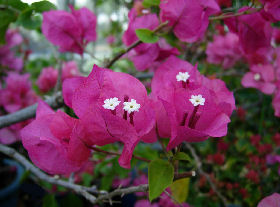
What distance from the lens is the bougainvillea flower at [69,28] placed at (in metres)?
0.62

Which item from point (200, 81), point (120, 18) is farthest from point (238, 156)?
point (120, 18)

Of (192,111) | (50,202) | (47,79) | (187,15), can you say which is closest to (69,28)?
(187,15)

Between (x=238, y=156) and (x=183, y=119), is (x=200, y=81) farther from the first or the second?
(x=238, y=156)

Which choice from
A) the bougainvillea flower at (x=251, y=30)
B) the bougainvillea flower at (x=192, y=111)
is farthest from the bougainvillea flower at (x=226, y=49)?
the bougainvillea flower at (x=192, y=111)

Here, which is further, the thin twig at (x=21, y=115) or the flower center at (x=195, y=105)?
the thin twig at (x=21, y=115)

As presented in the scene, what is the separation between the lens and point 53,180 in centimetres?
57

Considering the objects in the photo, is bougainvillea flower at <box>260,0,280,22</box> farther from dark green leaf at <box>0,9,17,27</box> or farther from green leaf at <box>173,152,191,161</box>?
dark green leaf at <box>0,9,17,27</box>

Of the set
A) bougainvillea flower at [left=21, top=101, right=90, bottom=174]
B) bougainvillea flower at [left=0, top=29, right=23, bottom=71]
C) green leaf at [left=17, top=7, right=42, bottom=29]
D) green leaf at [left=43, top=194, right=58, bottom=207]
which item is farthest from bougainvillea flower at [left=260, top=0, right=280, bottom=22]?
bougainvillea flower at [left=0, top=29, right=23, bottom=71]

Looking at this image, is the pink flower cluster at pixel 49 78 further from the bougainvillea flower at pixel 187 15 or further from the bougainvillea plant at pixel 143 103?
the bougainvillea flower at pixel 187 15

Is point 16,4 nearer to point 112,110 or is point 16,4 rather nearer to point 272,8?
point 112,110

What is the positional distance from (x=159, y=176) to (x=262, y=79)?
574mm

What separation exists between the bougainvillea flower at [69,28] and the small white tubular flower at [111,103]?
35 cm

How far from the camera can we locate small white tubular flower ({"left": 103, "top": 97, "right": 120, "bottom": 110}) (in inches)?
13.6

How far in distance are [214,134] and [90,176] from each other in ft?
2.84
